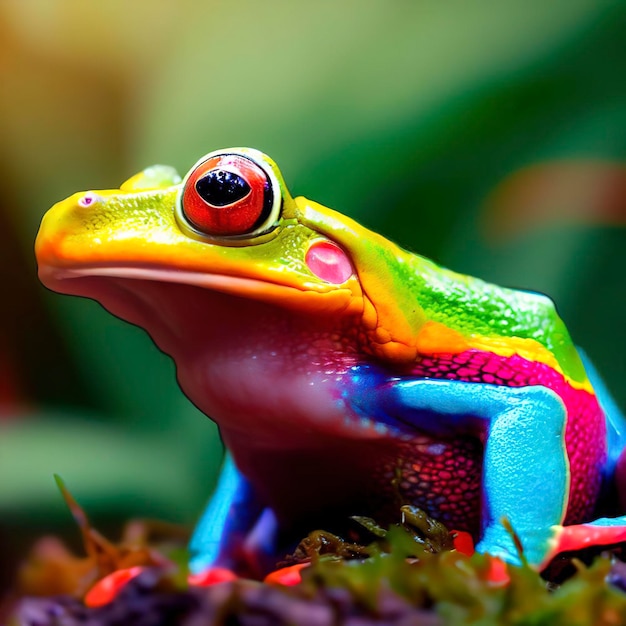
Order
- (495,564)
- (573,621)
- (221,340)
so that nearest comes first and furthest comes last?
1. (573,621)
2. (495,564)
3. (221,340)

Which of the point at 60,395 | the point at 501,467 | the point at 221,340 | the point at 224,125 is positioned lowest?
the point at 60,395

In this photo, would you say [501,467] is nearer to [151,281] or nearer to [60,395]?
[151,281]

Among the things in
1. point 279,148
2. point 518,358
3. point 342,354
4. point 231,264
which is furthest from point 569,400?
point 279,148

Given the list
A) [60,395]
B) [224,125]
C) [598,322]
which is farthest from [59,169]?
[598,322]

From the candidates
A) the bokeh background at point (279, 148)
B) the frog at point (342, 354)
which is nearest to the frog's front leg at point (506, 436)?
the frog at point (342, 354)

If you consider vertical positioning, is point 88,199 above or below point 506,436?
above

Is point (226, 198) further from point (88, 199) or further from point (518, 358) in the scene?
point (518, 358)

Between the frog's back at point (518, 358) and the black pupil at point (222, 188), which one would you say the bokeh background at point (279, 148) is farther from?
the black pupil at point (222, 188)

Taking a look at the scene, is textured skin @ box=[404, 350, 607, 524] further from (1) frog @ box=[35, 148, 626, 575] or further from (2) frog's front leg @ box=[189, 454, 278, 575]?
(2) frog's front leg @ box=[189, 454, 278, 575]
